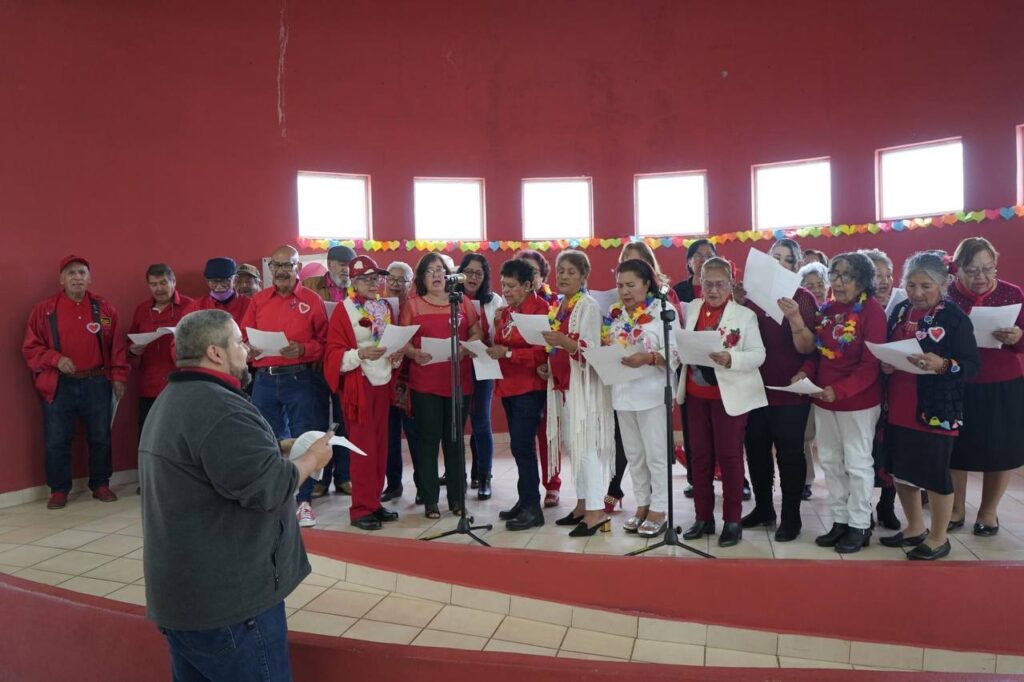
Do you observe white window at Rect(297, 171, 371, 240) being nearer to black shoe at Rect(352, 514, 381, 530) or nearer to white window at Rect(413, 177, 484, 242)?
white window at Rect(413, 177, 484, 242)

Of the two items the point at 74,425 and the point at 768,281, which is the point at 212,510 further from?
the point at 74,425

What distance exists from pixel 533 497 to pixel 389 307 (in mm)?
1347

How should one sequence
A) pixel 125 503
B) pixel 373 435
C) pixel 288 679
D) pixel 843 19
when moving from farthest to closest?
pixel 843 19
pixel 125 503
pixel 373 435
pixel 288 679

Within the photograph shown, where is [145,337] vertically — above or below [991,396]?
above

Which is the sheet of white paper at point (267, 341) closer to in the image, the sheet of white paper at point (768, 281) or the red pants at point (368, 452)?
the red pants at point (368, 452)

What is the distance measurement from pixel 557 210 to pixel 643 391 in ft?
12.5

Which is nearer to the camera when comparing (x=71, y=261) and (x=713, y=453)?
(x=713, y=453)

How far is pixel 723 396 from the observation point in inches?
134

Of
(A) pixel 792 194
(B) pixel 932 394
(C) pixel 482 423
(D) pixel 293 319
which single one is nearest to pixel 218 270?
(D) pixel 293 319

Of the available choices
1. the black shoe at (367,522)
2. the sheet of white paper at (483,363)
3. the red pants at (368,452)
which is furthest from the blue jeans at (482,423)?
the black shoe at (367,522)

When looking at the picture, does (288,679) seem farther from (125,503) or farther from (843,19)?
(843,19)

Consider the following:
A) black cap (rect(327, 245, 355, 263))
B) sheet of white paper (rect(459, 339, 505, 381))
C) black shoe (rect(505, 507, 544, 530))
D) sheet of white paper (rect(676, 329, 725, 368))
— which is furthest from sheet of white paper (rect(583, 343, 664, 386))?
black cap (rect(327, 245, 355, 263))

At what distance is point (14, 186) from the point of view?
4.93 m

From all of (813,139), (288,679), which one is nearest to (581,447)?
(288,679)
